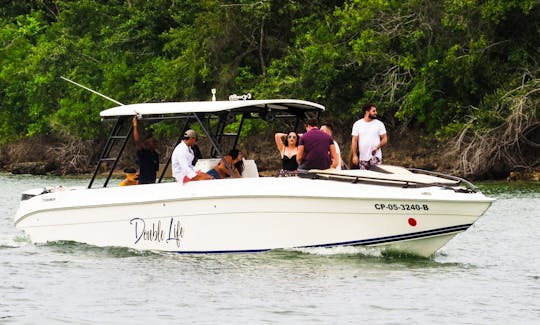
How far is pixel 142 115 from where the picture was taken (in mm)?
17297

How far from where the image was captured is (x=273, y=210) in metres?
16.1

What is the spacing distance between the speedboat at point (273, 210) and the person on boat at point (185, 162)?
17 cm

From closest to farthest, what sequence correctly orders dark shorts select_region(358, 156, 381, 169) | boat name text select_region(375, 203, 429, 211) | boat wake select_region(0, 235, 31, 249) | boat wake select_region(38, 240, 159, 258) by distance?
boat name text select_region(375, 203, 429, 211) < boat wake select_region(38, 240, 159, 258) < dark shorts select_region(358, 156, 381, 169) < boat wake select_region(0, 235, 31, 249)

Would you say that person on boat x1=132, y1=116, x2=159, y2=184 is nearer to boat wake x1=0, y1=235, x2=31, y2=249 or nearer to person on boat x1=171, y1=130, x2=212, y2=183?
person on boat x1=171, y1=130, x2=212, y2=183

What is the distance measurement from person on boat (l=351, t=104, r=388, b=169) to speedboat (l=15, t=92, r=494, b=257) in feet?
2.30

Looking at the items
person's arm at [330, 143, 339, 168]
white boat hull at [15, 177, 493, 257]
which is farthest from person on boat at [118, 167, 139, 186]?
person's arm at [330, 143, 339, 168]

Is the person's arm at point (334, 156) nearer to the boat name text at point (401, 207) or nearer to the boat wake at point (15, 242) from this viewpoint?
the boat name text at point (401, 207)

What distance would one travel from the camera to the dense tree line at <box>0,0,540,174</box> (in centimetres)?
3853

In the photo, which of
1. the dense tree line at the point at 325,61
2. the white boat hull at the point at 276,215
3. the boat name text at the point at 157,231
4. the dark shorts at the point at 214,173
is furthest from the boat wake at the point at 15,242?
the dense tree line at the point at 325,61

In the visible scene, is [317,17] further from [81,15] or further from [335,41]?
[81,15]

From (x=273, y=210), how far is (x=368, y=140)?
87.0 inches

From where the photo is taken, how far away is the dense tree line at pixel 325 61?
38531 millimetres

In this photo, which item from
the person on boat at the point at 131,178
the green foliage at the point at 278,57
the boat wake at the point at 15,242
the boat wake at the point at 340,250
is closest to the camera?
the boat wake at the point at 340,250

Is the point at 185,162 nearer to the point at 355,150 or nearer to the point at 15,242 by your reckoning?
the point at 355,150
